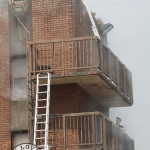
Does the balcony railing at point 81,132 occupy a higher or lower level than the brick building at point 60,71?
lower

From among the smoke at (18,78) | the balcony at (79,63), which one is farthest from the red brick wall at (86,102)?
the smoke at (18,78)

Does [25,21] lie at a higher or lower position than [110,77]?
higher

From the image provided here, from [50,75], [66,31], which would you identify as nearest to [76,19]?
[66,31]

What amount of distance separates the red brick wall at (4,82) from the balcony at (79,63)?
0.96 m

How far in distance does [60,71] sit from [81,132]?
1.71m

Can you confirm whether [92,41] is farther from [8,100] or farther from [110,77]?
[8,100]

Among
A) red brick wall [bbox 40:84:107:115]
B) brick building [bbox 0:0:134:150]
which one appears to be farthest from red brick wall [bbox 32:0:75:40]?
red brick wall [bbox 40:84:107:115]

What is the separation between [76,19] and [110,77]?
196 centimetres

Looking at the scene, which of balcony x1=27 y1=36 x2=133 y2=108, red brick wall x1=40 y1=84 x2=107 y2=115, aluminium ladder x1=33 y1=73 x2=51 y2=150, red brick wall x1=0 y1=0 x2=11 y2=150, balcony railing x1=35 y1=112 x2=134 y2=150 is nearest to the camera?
aluminium ladder x1=33 y1=73 x2=51 y2=150

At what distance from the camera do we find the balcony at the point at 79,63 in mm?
23078

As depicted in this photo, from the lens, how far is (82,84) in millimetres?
24062

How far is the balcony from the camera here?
2308 cm

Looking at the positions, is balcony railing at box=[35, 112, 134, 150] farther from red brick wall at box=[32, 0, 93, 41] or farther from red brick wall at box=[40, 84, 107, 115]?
red brick wall at box=[32, 0, 93, 41]

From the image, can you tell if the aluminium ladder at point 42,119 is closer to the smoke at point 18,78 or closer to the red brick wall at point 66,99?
the red brick wall at point 66,99
